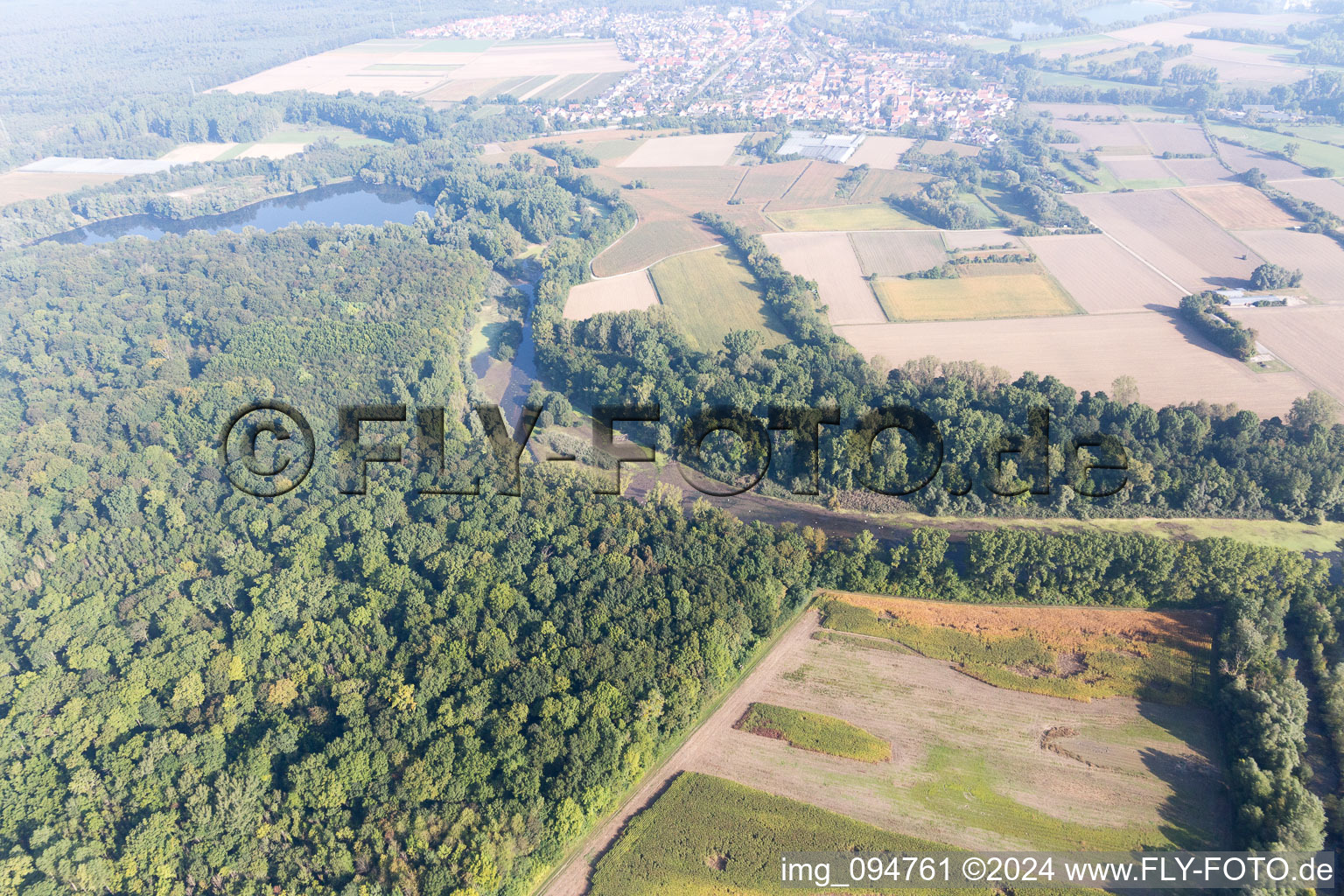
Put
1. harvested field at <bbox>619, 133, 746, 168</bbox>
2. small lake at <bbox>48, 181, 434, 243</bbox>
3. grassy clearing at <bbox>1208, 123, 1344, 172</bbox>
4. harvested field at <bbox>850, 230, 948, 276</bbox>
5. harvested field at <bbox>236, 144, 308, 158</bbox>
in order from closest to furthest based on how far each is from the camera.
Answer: harvested field at <bbox>850, 230, 948, 276</bbox>, grassy clearing at <bbox>1208, 123, 1344, 172</bbox>, small lake at <bbox>48, 181, 434, 243</bbox>, harvested field at <bbox>619, 133, 746, 168</bbox>, harvested field at <bbox>236, 144, 308, 158</bbox>

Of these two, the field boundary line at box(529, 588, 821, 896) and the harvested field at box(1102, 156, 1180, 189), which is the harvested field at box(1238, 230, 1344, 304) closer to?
the harvested field at box(1102, 156, 1180, 189)

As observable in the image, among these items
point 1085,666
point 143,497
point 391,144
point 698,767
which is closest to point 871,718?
point 698,767

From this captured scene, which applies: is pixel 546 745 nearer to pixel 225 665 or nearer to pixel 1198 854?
pixel 225 665

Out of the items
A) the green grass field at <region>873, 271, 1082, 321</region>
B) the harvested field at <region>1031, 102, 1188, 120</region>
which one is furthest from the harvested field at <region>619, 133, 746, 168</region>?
the harvested field at <region>1031, 102, 1188, 120</region>

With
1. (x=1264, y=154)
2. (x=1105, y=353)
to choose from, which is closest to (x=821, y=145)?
(x=1264, y=154)

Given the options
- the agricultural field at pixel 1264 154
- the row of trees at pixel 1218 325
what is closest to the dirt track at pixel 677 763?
the row of trees at pixel 1218 325

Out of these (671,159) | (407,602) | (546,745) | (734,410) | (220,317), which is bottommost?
(546,745)

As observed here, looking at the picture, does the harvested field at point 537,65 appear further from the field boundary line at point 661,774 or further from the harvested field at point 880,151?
the field boundary line at point 661,774
